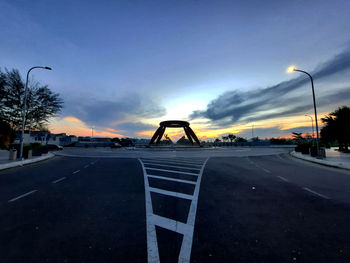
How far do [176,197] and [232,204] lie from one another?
1.76 m

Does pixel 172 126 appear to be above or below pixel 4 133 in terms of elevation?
above

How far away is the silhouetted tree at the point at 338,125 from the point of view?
74.3ft

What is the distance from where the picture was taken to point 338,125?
23.3 meters

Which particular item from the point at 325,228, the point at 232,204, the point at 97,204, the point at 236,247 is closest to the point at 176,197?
the point at 232,204

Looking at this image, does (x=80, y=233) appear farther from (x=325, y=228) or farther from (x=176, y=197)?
(x=325, y=228)

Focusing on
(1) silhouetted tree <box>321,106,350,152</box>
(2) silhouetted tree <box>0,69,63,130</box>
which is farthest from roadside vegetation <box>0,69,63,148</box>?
(1) silhouetted tree <box>321,106,350,152</box>

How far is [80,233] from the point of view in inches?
123

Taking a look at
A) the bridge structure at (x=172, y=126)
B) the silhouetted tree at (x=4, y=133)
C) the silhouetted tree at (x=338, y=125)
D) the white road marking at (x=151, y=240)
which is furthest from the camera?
the bridge structure at (x=172, y=126)

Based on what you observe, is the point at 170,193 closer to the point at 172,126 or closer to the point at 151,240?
the point at 151,240

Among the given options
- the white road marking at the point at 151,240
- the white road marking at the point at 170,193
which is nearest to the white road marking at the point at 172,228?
the white road marking at the point at 151,240

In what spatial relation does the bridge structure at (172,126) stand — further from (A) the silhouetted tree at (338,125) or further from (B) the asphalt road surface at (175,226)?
(B) the asphalt road surface at (175,226)

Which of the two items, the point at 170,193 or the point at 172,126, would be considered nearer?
the point at 170,193

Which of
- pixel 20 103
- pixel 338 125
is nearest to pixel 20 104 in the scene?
pixel 20 103

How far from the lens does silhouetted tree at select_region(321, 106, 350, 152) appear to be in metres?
22.7
